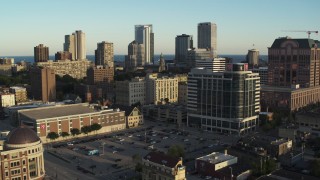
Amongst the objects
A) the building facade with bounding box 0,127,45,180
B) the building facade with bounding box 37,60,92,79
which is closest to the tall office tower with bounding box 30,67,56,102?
the building facade with bounding box 37,60,92,79

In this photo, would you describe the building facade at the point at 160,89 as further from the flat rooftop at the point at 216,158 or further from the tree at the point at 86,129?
the flat rooftop at the point at 216,158

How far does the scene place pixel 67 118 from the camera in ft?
244

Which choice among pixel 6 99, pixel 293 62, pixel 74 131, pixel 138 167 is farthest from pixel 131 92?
pixel 138 167

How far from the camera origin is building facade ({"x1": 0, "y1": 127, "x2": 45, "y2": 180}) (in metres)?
45.0

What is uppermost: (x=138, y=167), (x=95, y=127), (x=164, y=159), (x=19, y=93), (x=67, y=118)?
(x=19, y=93)

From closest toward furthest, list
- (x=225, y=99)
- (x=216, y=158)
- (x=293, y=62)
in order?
(x=216, y=158) → (x=225, y=99) → (x=293, y=62)

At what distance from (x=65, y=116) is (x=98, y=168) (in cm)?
2200

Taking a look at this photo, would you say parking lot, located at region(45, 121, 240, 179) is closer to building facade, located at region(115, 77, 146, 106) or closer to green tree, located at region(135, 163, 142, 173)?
green tree, located at region(135, 163, 142, 173)

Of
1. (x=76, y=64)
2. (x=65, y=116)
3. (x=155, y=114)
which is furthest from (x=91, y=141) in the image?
(x=76, y=64)

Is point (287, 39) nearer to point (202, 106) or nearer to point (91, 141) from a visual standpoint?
point (202, 106)

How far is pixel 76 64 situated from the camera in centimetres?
18425

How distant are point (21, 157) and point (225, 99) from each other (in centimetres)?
4459

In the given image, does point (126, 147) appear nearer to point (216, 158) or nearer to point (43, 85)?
point (216, 158)

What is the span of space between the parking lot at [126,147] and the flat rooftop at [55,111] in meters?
6.91
